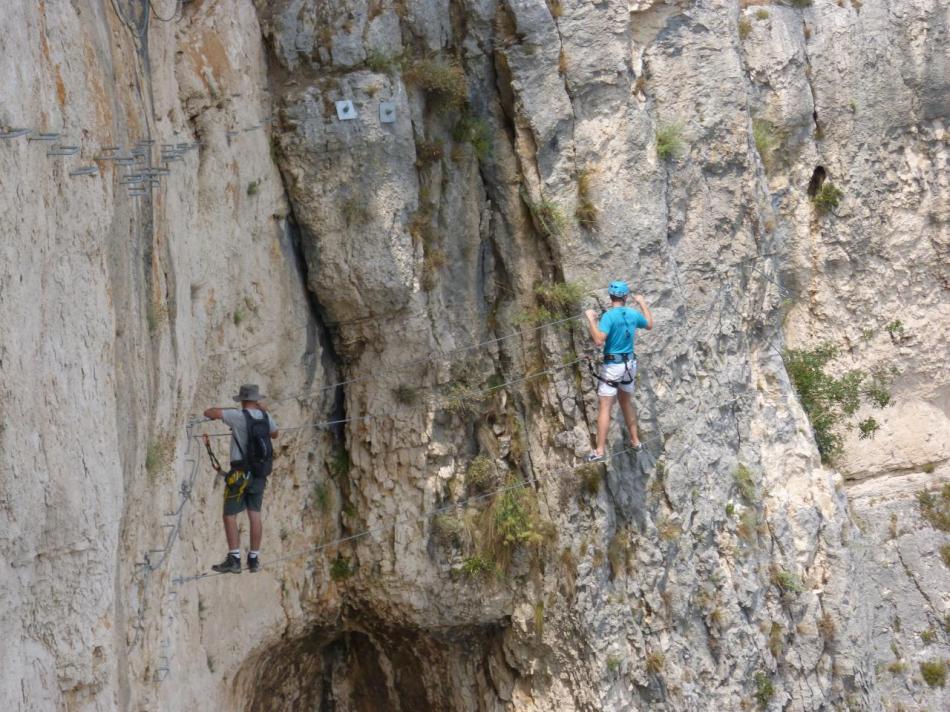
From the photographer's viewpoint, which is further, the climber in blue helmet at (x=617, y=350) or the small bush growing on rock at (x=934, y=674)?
the small bush growing on rock at (x=934, y=674)

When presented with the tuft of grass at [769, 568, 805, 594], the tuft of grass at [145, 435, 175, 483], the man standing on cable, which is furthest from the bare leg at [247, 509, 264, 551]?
the tuft of grass at [769, 568, 805, 594]

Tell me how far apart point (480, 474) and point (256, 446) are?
373 centimetres

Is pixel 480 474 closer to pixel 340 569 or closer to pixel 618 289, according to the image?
pixel 340 569

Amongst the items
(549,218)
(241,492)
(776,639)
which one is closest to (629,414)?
(549,218)

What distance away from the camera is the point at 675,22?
14.9m

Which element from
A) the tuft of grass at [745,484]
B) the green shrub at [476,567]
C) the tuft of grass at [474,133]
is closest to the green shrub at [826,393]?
the tuft of grass at [745,484]

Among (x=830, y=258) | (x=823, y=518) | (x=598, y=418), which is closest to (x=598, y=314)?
(x=598, y=418)

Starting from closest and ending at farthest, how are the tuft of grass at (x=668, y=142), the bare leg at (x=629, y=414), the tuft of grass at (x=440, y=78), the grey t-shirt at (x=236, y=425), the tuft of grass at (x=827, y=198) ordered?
the grey t-shirt at (x=236, y=425)
the bare leg at (x=629, y=414)
the tuft of grass at (x=440, y=78)
the tuft of grass at (x=668, y=142)
the tuft of grass at (x=827, y=198)

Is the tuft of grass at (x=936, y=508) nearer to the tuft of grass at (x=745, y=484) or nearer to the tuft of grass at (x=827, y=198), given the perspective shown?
the tuft of grass at (x=745, y=484)

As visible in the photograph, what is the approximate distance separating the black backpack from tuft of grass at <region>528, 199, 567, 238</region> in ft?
13.9

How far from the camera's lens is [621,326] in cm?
1303

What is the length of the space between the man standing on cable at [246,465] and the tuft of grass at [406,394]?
2.83 meters

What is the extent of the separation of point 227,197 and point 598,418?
432 centimetres

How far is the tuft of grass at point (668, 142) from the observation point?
14.7m
